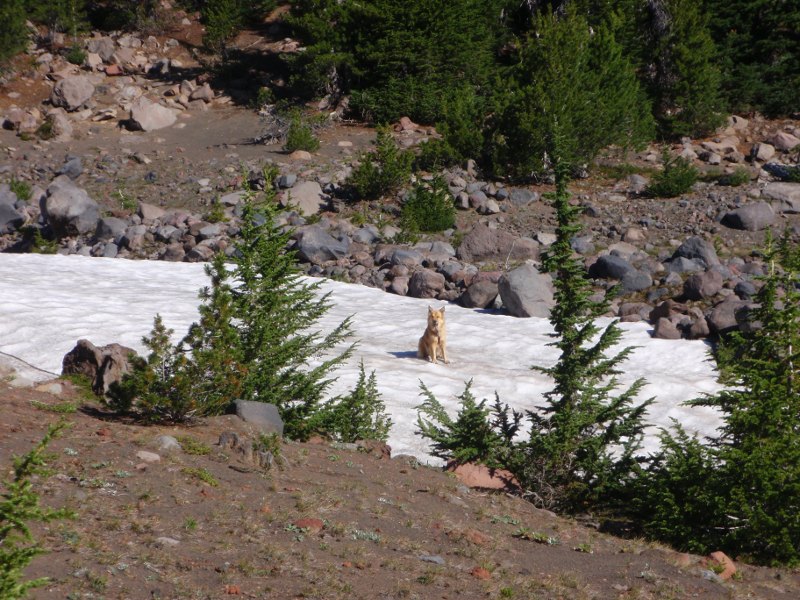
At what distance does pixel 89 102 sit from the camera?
1171 inches

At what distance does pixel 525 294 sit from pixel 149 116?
59.9 ft

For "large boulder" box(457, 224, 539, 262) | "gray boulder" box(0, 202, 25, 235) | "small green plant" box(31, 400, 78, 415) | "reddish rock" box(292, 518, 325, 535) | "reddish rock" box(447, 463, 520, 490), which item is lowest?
"reddish rock" box(447, 463, 520, 490)

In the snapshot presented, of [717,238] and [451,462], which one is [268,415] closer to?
[451,462]

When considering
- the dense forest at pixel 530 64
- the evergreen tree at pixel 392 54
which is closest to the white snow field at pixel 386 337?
the dense forest at pixel 530 64

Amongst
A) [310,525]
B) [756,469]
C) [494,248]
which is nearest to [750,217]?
[494,248]

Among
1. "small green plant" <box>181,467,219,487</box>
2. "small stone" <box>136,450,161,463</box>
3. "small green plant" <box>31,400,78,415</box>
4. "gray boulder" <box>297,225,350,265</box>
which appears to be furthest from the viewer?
"gray boulder" <box>297,225,350,265</box>

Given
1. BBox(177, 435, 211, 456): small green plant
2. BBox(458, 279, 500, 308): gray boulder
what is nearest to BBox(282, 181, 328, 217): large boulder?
BBox(458, 279, 500, 308): gray boulder

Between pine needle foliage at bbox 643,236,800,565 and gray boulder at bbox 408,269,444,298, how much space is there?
902cm

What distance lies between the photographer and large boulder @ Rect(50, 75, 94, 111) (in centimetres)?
2933

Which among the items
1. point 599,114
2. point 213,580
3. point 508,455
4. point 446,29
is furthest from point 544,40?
point 213,580

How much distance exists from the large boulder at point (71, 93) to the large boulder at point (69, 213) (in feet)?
29.8

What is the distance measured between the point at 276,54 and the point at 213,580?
31059 mm

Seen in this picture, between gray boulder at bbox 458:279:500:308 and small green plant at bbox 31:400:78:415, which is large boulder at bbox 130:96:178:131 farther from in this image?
small green plant at bbox 31:400:78:415

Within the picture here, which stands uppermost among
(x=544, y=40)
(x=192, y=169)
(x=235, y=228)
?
(x=544, y=40)
